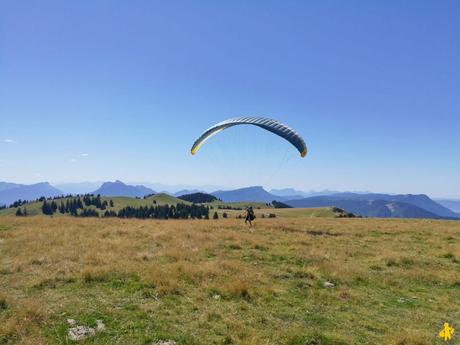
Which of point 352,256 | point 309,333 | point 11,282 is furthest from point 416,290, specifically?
point 11,282

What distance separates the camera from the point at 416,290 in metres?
13.9

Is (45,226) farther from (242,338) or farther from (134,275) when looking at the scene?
(242,338)

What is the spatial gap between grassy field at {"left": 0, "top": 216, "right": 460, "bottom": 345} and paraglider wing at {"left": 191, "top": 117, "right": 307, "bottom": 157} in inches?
377

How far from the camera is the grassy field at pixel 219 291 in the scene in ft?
29.1

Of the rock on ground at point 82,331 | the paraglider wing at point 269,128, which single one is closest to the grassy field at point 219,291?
the rock on ground at point 82,331

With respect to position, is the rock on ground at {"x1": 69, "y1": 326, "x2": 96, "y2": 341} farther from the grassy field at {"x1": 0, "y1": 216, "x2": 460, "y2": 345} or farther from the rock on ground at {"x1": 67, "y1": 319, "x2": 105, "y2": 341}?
the grassy field at {"x1": 0, "y1": 216, "x2": 460, "y2": 345}

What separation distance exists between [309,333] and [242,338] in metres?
1.80

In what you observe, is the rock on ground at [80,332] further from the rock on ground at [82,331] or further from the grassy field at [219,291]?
the grassy field at [219,291]

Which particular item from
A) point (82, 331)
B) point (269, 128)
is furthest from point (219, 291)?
point (269, 128)

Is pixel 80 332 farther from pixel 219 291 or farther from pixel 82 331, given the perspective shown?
pixel 219 291

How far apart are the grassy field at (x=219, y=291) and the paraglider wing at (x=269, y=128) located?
957 centimetres

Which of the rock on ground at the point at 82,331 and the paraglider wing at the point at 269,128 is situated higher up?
the paraglider wing at the point at 269,128

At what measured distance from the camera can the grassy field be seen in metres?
8.88

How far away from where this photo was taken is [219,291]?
11.9m
